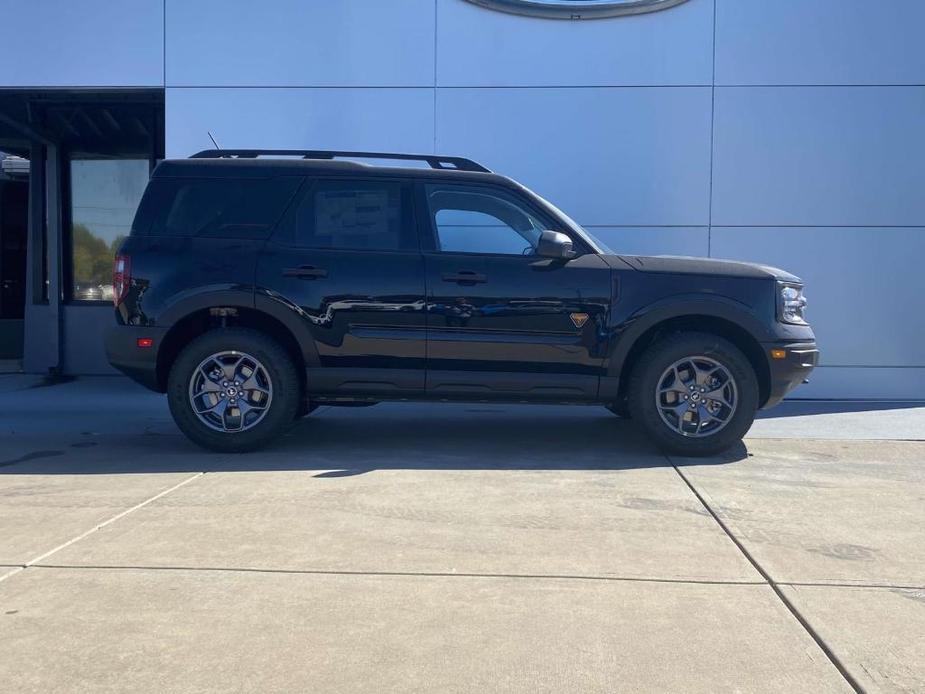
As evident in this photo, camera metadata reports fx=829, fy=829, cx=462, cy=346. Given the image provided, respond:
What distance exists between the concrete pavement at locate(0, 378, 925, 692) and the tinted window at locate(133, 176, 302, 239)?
169 cm

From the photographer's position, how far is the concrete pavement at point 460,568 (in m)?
2.90

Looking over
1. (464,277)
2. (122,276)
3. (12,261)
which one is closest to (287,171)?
(122,276)

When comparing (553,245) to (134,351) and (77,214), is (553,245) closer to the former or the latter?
(134,351)

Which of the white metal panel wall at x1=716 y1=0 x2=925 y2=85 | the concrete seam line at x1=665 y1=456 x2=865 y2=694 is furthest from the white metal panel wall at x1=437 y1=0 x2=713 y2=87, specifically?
the concrete seam line at x1=665 y1=456 x2=865 y2=694

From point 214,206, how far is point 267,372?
1297mm

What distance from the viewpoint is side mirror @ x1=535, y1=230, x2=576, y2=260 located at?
5.75 metres

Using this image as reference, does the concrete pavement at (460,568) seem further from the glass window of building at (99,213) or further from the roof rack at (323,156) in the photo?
the glass window of building at (99,213)

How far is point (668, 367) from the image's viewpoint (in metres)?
5.95

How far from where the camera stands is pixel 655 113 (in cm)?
912

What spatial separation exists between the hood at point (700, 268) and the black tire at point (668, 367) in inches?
18.0

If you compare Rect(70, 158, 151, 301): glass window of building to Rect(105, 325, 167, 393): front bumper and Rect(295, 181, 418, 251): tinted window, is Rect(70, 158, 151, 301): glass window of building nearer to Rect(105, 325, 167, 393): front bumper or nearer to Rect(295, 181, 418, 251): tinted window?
Rect(105, 325, 167, 393): front bumper

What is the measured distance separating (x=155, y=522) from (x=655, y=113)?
6.94 metres

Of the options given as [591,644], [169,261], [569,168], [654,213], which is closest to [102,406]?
[169,261]

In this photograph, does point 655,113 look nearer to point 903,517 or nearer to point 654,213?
point 654,213
